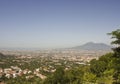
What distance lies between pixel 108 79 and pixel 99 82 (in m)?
0.98

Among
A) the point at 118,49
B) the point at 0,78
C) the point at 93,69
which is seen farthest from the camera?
the point at 0,78

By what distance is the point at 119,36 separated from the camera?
18.1m

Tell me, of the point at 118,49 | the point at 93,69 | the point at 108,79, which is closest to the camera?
the point at 108,79

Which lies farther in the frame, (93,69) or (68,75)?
(68,75)

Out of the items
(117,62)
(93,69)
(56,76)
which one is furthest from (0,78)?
(117,62)

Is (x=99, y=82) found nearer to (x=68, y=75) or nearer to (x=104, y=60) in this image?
(x=104, y=60)

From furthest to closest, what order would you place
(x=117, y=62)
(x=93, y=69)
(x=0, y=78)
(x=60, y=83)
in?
(x=0, y=78) → (x=60, y=83) → (x=93, y=69) → (x=117, y=62)

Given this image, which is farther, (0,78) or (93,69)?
(0,78)

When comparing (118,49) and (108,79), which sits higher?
(118,49)

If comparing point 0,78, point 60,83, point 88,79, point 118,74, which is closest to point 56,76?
point 60,83

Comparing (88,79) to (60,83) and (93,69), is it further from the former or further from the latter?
(60,83)

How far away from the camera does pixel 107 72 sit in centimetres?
1756

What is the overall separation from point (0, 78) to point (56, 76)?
1349 inches

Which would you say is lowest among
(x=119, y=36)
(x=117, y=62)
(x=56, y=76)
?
(x=56, y=76)
